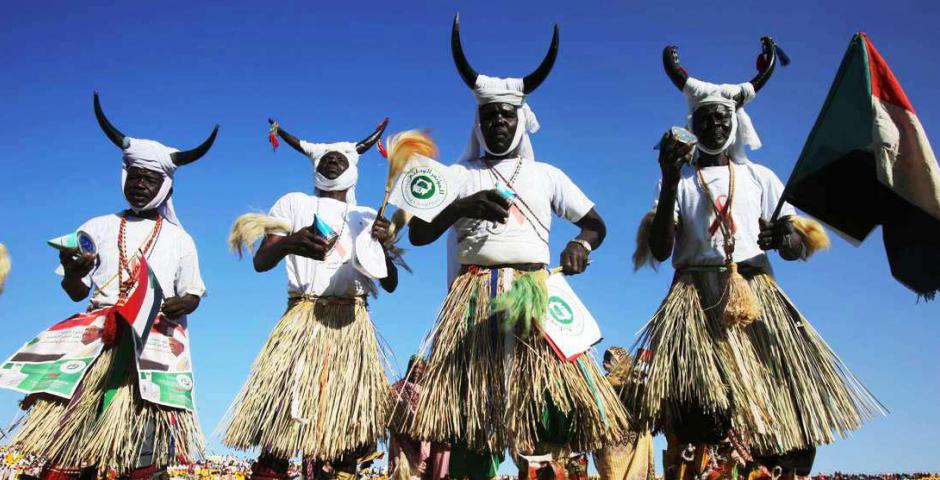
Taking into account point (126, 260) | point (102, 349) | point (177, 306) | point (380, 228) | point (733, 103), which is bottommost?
point (102, 349)

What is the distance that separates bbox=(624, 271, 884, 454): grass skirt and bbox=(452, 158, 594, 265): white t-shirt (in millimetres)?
826

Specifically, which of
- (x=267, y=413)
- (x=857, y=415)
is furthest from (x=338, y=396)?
(x=857, y=415)

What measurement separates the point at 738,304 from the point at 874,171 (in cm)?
115

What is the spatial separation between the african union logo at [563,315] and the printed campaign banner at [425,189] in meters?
0.82

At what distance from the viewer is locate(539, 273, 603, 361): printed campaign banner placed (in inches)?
158

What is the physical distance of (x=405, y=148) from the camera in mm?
4949

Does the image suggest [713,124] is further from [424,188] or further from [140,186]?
[140,186]

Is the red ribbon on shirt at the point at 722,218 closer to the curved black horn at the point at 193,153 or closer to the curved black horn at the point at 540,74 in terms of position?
the curved black horn at the point at 540,74

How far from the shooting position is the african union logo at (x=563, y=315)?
4.07m

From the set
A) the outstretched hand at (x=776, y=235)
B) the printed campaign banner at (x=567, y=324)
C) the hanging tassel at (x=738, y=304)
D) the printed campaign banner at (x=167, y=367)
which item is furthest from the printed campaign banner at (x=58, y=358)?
the outstretched hand at (x=776, y=235)

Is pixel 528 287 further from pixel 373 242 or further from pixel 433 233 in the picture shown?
pixel 373 242

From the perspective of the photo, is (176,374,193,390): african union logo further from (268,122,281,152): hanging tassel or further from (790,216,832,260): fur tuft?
(790,216,832,260): fur tuft

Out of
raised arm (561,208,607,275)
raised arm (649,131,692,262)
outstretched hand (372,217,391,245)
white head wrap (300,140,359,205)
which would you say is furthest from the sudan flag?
white head wrap (300,140,359,205)

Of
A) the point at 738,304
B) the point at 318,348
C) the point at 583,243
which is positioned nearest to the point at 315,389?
the point at 318,348
